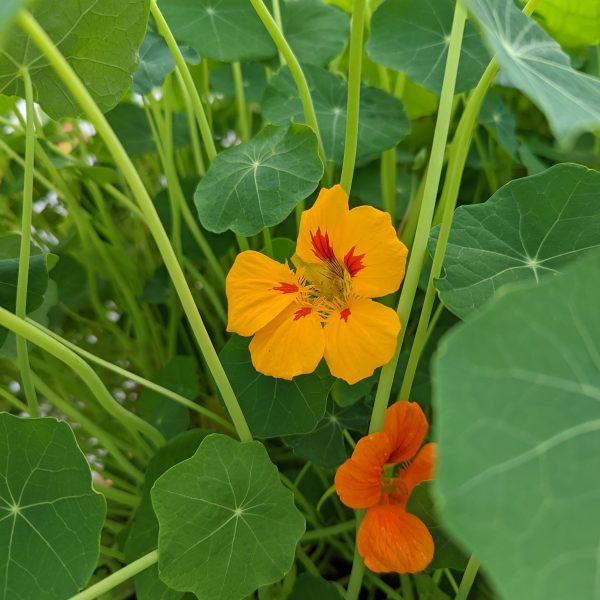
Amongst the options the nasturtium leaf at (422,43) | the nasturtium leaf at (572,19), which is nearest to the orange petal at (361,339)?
the nasturtium leaf at (422,43)

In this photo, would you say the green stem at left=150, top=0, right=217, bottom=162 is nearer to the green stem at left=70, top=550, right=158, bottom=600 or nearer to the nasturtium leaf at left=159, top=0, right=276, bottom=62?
the nasturtium leaf at left=159, top=0, right=276, bottom=62

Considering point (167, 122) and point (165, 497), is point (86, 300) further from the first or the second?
point (165, 497)

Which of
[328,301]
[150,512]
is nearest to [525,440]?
[328,301]

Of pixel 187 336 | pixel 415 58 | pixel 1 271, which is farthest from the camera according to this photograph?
pixel 187 336

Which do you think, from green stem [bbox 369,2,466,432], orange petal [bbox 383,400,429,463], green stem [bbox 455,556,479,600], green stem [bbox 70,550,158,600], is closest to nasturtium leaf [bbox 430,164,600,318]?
green stem [bbox 369,2,466,432]

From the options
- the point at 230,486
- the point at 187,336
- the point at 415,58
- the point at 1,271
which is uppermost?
the point at 415,58

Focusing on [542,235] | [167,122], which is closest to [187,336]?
[167,122]

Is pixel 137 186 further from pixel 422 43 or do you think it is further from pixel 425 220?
pixel 422 43
